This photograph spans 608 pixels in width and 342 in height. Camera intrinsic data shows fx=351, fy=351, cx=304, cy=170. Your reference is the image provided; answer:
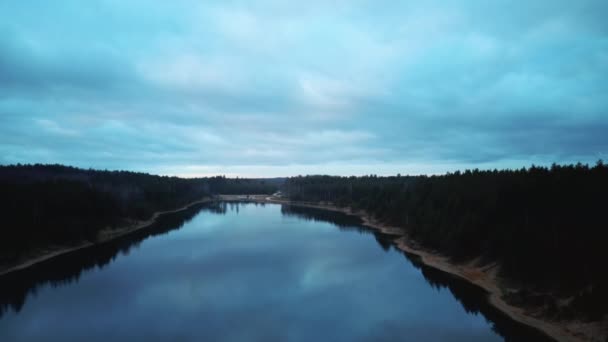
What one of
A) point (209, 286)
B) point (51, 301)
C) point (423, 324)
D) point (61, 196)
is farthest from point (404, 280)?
point (61, 196)

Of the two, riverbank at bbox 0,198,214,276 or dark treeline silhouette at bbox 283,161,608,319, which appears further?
riverbank at bbox 0,198,214,276

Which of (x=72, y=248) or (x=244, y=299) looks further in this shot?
(x=72, y=248)

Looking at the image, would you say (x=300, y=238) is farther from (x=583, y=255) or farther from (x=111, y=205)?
(x=583, y=255)

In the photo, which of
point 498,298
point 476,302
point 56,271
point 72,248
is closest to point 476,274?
point 498,298

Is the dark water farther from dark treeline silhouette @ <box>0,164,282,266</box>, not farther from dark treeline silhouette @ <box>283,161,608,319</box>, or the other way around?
dark treeline silhouette @ <box>0,164,282,266</box>

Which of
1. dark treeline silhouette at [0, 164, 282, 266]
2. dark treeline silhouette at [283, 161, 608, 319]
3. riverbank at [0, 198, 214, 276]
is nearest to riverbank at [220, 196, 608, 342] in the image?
dark treeline silhouette at [283, 161, 608, 319]

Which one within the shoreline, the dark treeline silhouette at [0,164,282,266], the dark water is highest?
Result: the dark treeline silhouette at [0,164,282,266]

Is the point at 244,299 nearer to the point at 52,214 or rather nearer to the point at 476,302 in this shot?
the point at 476,302
